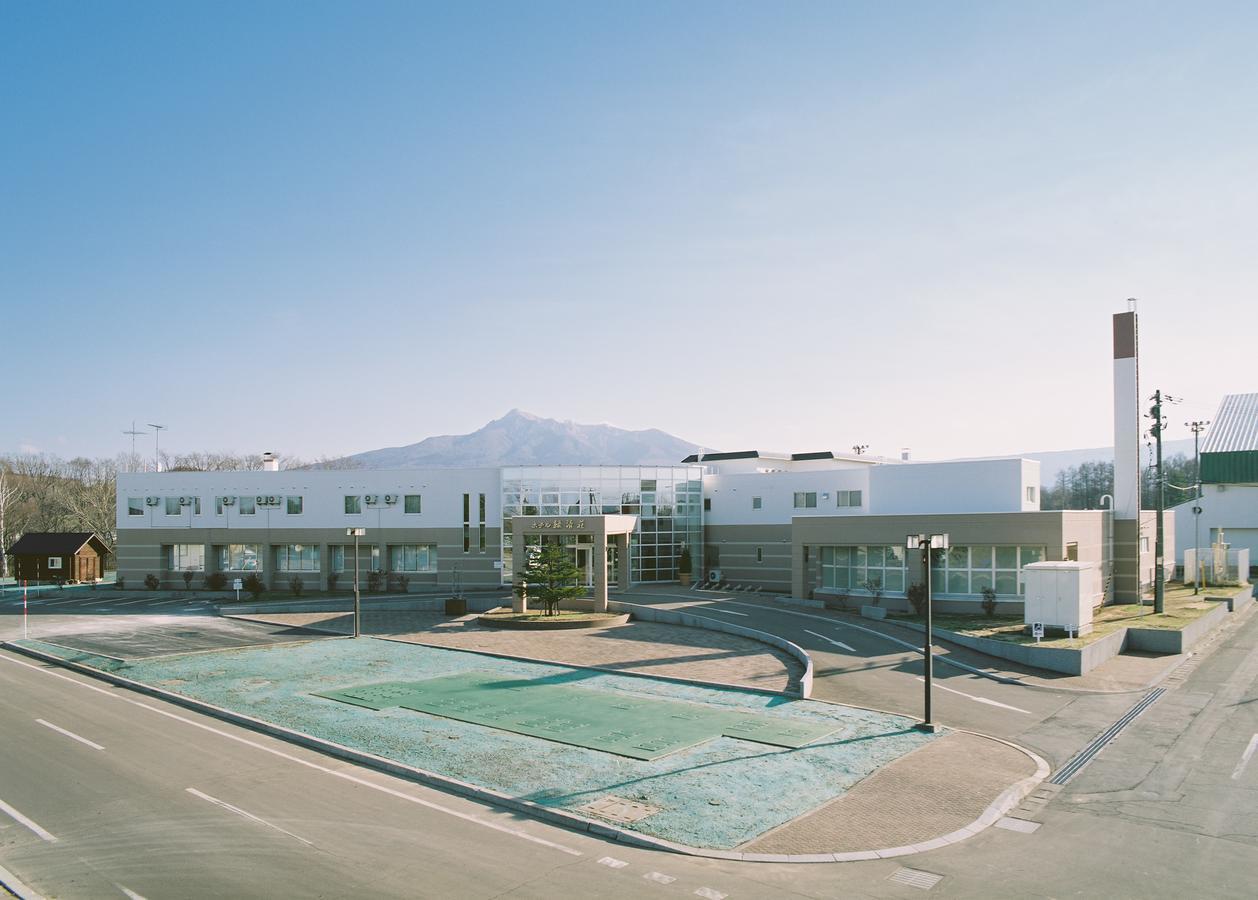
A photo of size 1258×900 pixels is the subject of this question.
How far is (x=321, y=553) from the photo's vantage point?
2147 inches

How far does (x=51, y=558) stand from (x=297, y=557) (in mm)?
24137

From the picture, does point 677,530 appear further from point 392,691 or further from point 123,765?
point 123,765

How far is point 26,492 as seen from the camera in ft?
301

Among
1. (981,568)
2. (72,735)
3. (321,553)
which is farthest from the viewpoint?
(321,553)

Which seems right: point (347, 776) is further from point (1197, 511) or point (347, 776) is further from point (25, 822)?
point (1197, 511)

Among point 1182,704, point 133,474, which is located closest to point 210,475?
point 133,474

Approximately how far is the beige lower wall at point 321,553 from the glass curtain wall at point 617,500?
2.02 meters

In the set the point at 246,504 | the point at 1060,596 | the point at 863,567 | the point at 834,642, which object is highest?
the point at 246,504

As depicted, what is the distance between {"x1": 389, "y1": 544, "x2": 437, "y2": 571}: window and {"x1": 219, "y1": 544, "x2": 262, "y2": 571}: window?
31.2ft

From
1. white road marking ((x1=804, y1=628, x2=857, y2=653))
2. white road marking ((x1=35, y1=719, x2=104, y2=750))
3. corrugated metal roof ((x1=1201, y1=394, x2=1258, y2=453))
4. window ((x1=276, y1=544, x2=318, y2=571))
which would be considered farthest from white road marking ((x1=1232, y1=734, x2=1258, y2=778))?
corrugated metal roof ((x1=1201, y1=394, x2=1258, y2=453))

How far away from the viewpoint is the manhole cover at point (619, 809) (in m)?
14.1

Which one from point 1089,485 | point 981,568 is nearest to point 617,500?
point 981,568

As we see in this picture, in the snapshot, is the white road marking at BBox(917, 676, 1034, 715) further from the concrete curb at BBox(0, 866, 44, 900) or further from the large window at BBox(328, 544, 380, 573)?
the large window at BBox(328, 544, 380, 573)

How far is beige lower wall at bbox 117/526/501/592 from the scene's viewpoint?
52.6 metres
